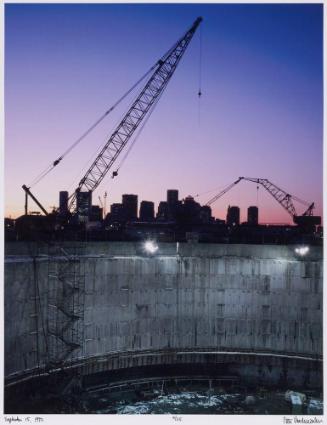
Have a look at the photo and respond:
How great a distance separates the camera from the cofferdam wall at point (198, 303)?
A: 3145 cm

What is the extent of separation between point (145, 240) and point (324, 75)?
66.2 feet

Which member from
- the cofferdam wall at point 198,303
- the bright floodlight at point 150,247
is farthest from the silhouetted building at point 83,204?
the bright floodlight at point 150,247

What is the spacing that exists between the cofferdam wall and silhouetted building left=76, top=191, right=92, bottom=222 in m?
16.9

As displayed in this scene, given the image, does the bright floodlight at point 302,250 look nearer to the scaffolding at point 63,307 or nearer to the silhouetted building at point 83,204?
the scaffolding at point 63,307

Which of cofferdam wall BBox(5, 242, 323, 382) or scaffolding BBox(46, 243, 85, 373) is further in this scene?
cofferdam wall BBox(5, 242, 323, 382)

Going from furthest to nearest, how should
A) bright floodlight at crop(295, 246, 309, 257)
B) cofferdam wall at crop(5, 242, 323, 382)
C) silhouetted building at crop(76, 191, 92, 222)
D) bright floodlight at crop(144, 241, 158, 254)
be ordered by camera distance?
Result: silhouetted building at crop(76, 191, 92, 222) < bright floodlight at crop(295, 246, 309, 257) < bright floodlight at crop(144, 241, 158, 254) < cofferdam wall at crop(5, 242, 323, 382)

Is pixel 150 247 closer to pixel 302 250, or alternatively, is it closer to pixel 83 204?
pixel 302 250

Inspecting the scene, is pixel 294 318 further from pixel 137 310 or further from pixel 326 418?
pixel 326 418

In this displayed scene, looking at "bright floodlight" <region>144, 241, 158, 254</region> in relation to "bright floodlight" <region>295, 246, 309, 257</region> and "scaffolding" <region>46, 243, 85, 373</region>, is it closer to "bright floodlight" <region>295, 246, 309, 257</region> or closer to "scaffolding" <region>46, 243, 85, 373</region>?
"scaffolding" <region>46, 243, 85, 373</region>

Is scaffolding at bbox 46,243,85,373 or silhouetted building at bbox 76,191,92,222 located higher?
silhouetted building at bbox 76,191,92,222

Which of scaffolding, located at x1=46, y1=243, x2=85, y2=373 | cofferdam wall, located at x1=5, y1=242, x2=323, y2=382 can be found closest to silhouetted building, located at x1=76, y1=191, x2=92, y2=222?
cofferdam wall, located at x1=5, y1=242, x2=323, y2=382

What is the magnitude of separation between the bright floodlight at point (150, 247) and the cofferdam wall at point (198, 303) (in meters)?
0.52

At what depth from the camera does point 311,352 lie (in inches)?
1321

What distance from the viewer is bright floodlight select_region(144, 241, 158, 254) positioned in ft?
107
